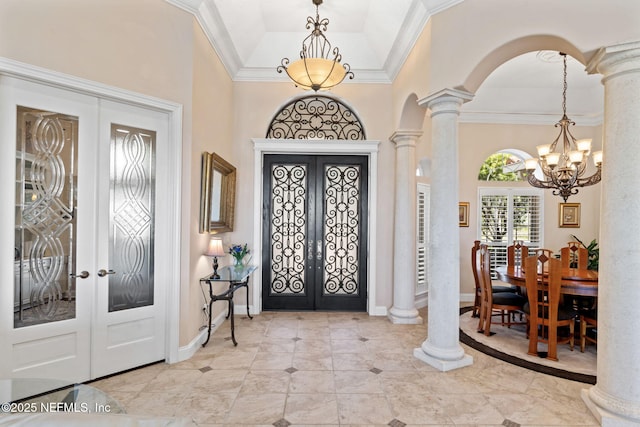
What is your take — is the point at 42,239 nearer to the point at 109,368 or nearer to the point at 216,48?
the point at 109,368

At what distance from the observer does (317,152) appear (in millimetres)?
5234

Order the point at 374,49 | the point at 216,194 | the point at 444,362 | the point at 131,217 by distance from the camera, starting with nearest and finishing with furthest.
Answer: the point at 131,217
the point at 444,362
the point at 216,194
the point at 374,49

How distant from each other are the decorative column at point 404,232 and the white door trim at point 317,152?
1.23 feet

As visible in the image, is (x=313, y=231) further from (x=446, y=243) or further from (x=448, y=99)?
(x=448, y=99)

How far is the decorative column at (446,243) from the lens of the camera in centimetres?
340

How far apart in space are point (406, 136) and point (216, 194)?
277 centimetres

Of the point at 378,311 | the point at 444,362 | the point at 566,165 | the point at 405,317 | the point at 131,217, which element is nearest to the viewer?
the point at 131,217

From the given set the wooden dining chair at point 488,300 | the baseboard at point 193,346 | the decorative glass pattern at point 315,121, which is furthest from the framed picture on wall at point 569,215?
the baseboard at point 193,346

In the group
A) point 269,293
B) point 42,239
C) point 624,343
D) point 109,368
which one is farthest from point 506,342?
point 42,239

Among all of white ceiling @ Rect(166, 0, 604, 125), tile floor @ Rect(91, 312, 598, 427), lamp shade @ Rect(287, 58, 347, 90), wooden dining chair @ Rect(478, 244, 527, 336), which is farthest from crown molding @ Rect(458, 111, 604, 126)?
tile floor @ Rect(91, 312, 598, 427)

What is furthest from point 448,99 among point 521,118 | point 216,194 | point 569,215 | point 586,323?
point 569,215

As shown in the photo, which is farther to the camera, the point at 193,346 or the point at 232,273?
the point at 232,273

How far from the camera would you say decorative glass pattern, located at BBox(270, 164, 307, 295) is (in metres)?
5.37

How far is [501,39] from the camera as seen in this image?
300 centimetres
